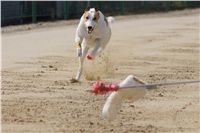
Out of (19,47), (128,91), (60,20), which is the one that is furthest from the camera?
(60,20)

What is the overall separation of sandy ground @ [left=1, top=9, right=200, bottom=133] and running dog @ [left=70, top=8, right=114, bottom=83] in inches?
19.9

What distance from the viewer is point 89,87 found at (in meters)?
9.88

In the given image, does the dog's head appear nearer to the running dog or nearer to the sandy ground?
the running dog

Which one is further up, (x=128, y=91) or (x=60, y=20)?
(x=128, y=91)

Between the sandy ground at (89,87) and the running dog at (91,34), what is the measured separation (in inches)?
19.9

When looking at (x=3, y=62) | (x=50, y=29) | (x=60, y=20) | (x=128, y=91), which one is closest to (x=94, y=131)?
(x=128, y=91)

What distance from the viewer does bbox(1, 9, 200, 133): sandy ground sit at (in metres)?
7.13

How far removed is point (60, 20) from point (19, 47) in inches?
579

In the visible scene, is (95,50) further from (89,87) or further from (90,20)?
(89,87)

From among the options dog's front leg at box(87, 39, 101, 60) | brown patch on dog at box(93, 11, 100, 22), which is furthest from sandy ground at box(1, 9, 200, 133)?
brown patch on dog at box(93, 11, 100, 22)

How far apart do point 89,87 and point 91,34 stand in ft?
2.86

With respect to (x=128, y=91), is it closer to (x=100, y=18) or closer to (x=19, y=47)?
(x=100, y=18)

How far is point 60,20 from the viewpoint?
104ft

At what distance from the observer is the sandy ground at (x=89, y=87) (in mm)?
7133
